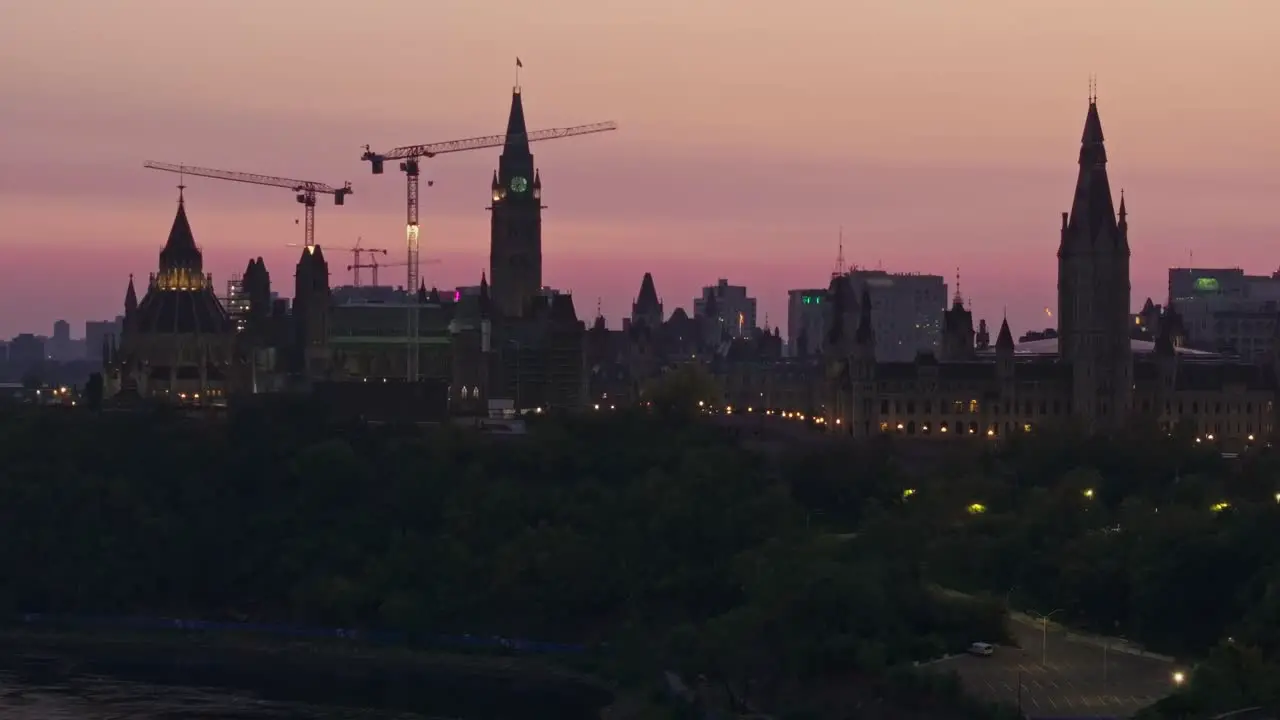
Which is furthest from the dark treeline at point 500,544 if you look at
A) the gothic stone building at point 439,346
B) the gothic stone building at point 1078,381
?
the gothic stone building at point 439,346

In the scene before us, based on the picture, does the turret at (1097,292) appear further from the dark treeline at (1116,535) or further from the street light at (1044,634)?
the street light at (1044,634)

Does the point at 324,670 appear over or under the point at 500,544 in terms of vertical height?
under

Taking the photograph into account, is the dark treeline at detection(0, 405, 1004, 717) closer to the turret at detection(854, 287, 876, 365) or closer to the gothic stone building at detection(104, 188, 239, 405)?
the turret at detection(854, 287, 876, 365)

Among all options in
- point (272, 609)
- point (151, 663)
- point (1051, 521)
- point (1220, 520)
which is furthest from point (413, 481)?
point (1220, 520)

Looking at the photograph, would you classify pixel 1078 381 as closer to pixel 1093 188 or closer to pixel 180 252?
pixel 1093 188

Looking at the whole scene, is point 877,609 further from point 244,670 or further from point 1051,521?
point 244,670

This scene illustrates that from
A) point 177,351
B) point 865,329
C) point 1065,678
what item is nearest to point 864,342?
point 865,329
